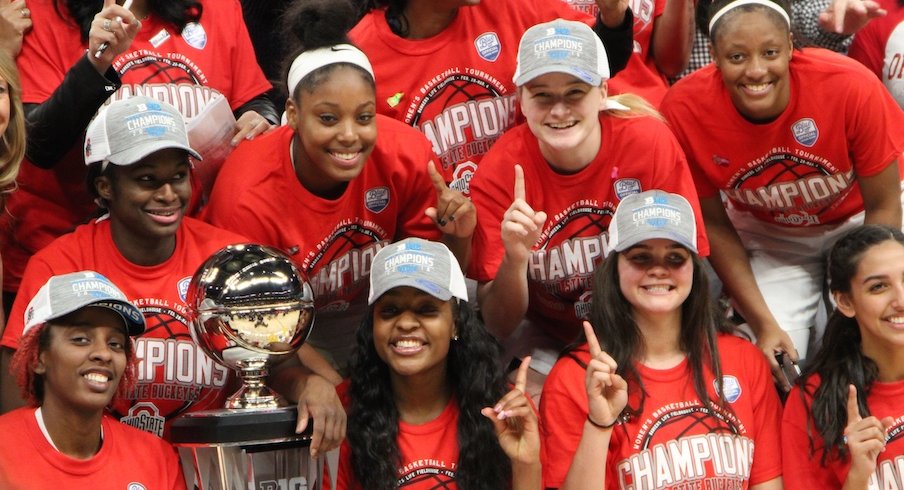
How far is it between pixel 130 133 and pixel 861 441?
7.20ft

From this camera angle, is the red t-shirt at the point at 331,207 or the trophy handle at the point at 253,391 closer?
the trophy handle at the point at 253,391

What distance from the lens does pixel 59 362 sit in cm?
384

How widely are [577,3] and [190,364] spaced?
6.80ft

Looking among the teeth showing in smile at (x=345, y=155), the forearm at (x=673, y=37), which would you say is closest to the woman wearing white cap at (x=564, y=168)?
the teeth showing in smile at (x=345, y=155)

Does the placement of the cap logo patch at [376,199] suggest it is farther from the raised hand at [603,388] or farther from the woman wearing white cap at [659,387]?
the raised hand at [603,388]

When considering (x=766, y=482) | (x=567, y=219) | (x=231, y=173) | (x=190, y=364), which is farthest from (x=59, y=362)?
(x=766, y=482)

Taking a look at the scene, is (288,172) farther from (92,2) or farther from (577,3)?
(577,3)

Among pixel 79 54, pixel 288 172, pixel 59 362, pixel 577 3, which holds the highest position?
pixel 577 3

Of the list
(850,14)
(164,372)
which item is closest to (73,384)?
(164,372)

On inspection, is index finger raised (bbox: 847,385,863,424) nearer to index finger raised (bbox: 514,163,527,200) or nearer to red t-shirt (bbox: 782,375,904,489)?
red t-shirt (bbox: 782,375,904,489)

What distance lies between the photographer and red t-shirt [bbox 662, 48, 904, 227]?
15.9ft

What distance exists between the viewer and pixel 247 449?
3.72 meters

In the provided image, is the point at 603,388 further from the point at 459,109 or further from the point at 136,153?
the point at 136,153

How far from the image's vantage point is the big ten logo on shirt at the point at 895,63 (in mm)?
5734
